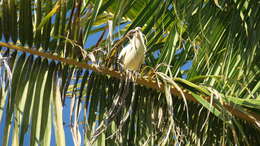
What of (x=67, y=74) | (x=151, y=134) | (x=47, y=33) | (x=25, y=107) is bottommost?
(x=151, y=134)

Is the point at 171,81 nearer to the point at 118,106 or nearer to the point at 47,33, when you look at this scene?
the point at 118,106

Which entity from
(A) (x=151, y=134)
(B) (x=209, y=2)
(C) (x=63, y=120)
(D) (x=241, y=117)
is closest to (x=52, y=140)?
(C) (x=63, y=120)

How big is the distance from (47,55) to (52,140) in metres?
0.30

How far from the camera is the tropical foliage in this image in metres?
1.52

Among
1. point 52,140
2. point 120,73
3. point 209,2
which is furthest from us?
point 209,2

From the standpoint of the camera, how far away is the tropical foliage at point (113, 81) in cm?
152

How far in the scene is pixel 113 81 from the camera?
5.67 ft

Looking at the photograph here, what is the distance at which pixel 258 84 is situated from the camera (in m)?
1.69

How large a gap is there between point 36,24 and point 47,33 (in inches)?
1.9

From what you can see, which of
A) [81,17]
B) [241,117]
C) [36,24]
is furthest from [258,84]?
[36,24]

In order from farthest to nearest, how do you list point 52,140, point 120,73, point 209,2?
point 209,2, point 120,73, point 52,140

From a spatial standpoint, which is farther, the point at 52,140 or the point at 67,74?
the point at 67,74

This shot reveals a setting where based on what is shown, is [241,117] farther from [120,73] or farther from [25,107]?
Answer: [25,107]

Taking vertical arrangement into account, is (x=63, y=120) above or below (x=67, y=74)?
below
